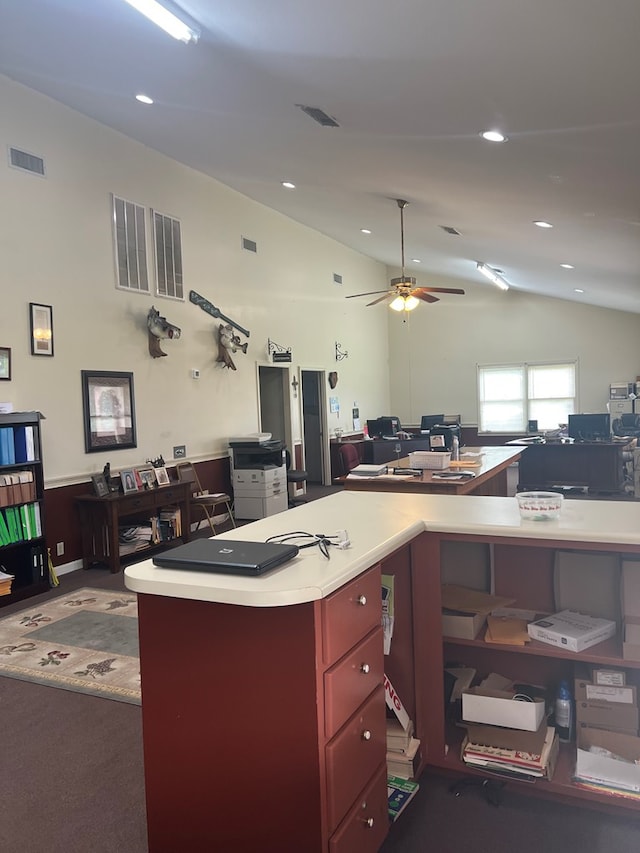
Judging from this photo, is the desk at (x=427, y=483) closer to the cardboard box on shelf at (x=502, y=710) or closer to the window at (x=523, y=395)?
the cardboard box on shelf at (x=502, y=710)

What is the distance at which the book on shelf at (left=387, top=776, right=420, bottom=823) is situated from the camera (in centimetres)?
199

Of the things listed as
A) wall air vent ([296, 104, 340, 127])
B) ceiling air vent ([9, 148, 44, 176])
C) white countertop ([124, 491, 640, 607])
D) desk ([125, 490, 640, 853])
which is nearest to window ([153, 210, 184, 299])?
ceiling air vent ([9, 148, 44, 176])

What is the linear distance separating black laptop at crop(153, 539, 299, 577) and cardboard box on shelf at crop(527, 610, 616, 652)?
3.34 feet

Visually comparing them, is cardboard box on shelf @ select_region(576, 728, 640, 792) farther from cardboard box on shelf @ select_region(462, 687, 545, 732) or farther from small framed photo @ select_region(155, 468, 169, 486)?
small framed photo @ select_region(155, 468, 169, 486)

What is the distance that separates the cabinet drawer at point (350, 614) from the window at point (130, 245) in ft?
16.8

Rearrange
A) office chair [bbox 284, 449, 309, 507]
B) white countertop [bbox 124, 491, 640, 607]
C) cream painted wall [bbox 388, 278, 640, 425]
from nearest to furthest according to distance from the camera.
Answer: white countertop [bbox 124, 491, 640, 607]
office chair [bbox 284, 449, 309, 507]
cream painted wall [bbox 388, 278, 640, 425]

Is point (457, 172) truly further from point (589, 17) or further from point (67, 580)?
point (67, 580)

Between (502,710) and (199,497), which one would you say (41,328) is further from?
Result: (502,710)

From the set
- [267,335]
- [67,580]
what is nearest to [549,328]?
[267,335]

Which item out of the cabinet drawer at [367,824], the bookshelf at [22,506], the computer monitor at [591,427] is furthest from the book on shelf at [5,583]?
the computer monitor at [591,427]

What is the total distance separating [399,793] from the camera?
2053 millimetres

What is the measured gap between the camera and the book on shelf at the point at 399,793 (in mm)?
1985

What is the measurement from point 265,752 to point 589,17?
8.88 ft

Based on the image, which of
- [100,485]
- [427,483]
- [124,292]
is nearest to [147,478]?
[100,485]
